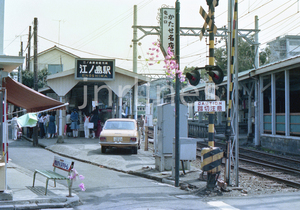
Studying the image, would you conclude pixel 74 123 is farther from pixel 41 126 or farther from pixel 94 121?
pixel 41 126

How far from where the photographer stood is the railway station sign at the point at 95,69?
20.6 metres

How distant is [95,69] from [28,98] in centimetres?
1149

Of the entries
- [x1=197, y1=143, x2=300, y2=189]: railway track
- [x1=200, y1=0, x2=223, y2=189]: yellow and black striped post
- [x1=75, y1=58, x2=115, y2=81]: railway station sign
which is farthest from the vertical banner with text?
[x1=200, y1=0, x2=223, y2=189]: yellow and black striped post

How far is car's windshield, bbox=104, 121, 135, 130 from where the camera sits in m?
16.2

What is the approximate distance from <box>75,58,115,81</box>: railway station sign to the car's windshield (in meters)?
4.82

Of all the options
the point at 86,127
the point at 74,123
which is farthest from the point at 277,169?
the point at 74,123

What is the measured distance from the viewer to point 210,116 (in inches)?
356

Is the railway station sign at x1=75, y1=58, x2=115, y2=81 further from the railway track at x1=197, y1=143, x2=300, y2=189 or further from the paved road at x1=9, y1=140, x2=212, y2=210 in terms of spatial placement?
the paved road at x1=9, y1=140, x2=212, y2=210

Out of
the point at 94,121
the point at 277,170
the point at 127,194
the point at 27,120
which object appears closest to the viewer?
the point at 27,120

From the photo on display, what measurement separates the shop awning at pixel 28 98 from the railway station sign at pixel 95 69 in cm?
1055

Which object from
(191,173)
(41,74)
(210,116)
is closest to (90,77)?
(191,173)

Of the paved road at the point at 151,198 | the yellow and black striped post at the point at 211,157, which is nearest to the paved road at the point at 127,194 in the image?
the paved road at the point at 151,198

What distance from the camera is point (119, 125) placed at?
16.4m

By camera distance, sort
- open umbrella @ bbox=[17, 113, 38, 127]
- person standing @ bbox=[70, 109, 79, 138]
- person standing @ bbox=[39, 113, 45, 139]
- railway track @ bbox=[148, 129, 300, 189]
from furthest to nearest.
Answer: person standing @ bbox=[39, 113, 45, 139] → person standing @ bbox=[70, 109, 79, 138] → railway track @ bbox=[148, 129, 300, 189] → open umbrella @ bbox=[17, 113, 38, 127]
